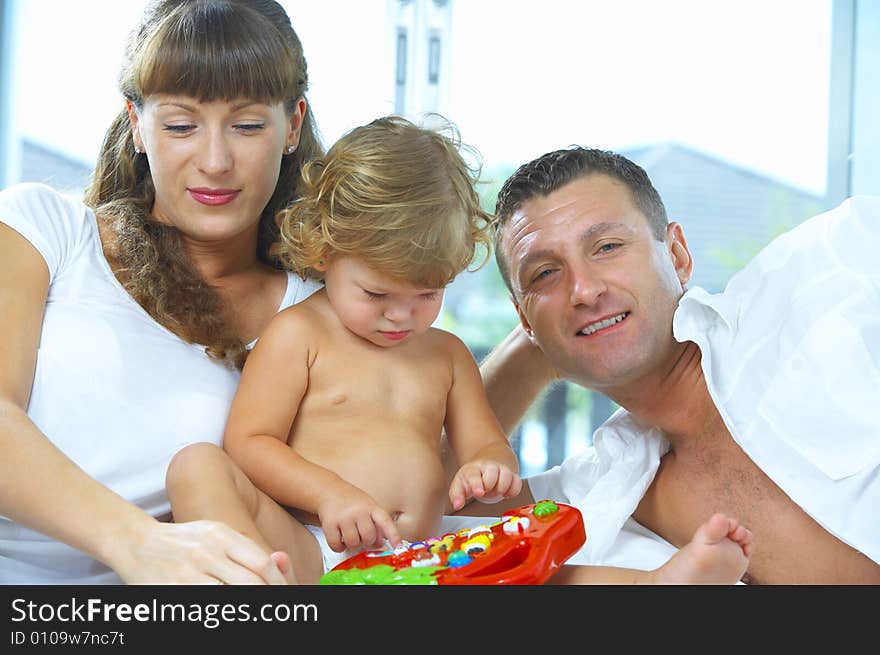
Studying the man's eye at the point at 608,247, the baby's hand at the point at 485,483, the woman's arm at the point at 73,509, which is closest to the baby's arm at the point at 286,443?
the baby's hand at the point at 485,483

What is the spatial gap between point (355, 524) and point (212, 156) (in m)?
0.49

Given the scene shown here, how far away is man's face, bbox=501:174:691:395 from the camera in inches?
50.5

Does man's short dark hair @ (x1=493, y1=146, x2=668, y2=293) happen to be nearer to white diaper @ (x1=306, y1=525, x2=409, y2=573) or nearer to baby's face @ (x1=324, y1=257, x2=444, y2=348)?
baby's face @ (x1=324, y1=257, x2=444, y2=348)

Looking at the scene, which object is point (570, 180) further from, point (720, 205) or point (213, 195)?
point (720, 205)

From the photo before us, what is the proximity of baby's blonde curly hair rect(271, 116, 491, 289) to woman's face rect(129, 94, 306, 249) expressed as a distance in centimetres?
6

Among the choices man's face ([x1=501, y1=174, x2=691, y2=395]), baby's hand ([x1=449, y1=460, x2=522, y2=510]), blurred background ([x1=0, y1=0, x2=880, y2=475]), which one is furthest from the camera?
blurred background ([x1=0, y1=0, x2=880, y2=475])

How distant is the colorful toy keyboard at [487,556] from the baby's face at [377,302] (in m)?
0.34

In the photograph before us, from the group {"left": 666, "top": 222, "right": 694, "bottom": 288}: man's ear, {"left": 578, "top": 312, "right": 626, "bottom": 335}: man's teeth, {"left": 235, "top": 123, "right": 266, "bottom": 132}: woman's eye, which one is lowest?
{"left": 578, "top": 312, "right": 626, "bottom": 335}: man's teeth

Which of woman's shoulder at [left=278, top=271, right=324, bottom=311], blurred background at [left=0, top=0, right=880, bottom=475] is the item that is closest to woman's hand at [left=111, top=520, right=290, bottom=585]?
woman's shoulder at [left=278, top=271, right=324, bottom=311]

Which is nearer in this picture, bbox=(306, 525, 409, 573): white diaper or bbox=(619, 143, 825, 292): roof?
bbox=(306, 525, 409, 573): white diaper

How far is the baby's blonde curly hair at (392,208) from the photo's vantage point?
114 centimetres

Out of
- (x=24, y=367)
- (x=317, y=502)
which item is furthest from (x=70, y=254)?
(x=317, y=502)
